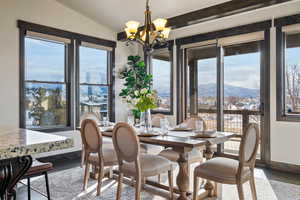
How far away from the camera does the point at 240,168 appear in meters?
2.36

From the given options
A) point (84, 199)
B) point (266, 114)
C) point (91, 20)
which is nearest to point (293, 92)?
point (266, 114)

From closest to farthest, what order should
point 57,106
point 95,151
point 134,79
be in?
point 95,151 < point 57,106 < point 134,79

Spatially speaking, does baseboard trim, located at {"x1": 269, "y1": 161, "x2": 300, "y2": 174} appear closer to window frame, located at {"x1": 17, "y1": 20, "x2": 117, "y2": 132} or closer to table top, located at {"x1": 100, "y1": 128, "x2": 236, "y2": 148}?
table top, located at {"x1": 100, "y1": 128, "x2": 236, "y2": 148}

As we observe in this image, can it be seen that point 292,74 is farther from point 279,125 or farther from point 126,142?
point 126,142

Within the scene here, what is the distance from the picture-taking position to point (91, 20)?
17.3ft

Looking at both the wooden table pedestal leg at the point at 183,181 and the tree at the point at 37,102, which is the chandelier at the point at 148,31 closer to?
the wooden table pedestal leg at the point at 183,181

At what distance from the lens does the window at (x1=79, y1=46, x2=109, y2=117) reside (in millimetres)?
5270

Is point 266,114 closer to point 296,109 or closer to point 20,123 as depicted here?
point 296,109

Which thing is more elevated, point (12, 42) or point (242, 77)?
point (12, 42)

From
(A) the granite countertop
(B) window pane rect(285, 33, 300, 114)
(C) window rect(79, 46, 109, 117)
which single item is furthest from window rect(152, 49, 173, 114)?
(A) the granite countertop

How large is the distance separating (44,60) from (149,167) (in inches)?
125

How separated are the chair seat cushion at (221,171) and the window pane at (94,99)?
132 inches

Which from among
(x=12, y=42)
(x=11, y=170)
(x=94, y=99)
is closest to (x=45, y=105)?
(x=94, y=99)

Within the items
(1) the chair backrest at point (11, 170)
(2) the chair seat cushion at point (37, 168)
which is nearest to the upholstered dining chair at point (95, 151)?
(2) the chair seat cushion at point (37, 168)
